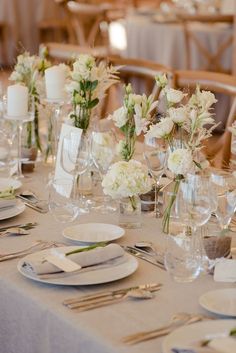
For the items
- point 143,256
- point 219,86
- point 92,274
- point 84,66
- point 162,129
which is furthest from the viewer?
point 219,86

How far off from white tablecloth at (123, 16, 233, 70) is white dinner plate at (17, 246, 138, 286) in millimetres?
4668

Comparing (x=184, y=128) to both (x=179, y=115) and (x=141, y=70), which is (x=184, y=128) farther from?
(x=141, y=70)

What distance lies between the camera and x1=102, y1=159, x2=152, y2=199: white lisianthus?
195 cm

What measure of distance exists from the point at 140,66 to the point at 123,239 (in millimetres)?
1655

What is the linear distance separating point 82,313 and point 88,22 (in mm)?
8035

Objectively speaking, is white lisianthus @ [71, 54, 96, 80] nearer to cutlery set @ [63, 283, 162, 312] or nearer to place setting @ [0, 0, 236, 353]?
place setting @ [0, 0, 236, 353]

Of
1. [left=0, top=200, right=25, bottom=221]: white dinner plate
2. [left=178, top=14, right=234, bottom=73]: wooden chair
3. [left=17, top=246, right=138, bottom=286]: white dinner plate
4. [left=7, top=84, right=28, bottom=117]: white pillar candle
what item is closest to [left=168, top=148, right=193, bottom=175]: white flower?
[left=17, top=246, right=138, bottom=286]: white dinner plate

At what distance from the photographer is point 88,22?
9297 millimetres

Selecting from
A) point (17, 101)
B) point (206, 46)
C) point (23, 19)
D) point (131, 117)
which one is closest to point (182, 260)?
point (131, 117)

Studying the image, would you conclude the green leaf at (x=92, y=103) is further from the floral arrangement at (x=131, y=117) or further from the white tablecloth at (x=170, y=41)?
the white tablecloth at (x=170, y=41)

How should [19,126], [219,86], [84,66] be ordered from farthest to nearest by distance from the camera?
[219,86]
[19,126]
[84,66]

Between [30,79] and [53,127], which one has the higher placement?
[30,79]

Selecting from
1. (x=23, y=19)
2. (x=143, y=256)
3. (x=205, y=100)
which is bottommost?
(x=143, y=256)

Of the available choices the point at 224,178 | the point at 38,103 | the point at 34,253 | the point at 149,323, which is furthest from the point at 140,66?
the point at 149,323
